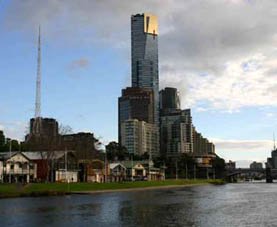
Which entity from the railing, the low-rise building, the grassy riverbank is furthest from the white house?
the low-rise building

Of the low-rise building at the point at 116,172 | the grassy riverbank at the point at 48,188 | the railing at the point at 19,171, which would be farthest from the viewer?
the low-rise building at the point at 116,172

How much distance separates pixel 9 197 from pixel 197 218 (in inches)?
1974

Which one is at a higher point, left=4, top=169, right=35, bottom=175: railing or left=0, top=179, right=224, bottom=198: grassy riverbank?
left=4, top=169, right=35, bottom=175: railing

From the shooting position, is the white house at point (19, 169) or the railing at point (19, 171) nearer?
the white house at point (19, 169)

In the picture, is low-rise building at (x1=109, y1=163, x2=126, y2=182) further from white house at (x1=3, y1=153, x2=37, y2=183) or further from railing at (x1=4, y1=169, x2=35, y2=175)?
railing at (x1=4, y1=169, x2=35, y2=175)

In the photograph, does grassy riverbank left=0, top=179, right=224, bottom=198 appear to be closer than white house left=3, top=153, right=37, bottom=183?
Yes

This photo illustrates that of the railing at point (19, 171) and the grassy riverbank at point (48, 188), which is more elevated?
the railing at point (19, 171)

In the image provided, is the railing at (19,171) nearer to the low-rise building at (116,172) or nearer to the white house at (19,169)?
the white house at (19,169)

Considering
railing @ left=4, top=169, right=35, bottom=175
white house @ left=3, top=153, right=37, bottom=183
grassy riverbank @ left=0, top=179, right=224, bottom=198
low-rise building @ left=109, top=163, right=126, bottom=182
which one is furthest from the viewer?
low-rise building @ left=109, top=163, right=126, bottom=182

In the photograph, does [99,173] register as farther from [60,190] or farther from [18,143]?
[60,190]

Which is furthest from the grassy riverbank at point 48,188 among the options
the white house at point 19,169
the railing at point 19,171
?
the railing at point 19,171

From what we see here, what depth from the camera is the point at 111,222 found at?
4753cm

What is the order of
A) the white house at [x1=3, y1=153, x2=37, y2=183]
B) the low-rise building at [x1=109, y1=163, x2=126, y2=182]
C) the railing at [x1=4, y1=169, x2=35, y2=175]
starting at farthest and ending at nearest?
the low-rise building at [x1=109, y1=163, x2=126, y2=182], the railing at [x1=4, y1=169, x2=35, y2=175], the white house at [x1=3, y1=153, x2=37, y2=183]

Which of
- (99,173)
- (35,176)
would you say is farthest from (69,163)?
(99,173)
